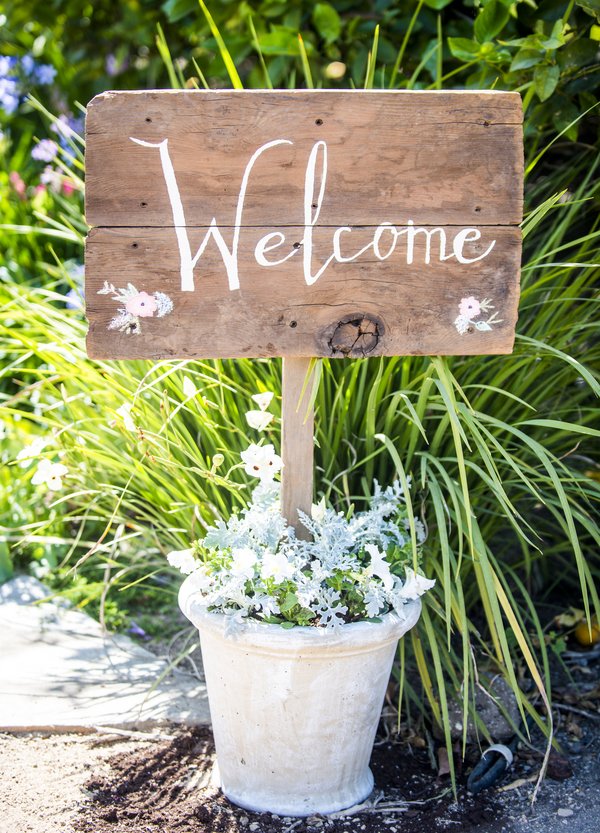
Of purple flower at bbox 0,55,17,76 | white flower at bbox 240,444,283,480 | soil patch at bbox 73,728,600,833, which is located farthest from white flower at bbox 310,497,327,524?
purple flower at bbox 0,55,17,76

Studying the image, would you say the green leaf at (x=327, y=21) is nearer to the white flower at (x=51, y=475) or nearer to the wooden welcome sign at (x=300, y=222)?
the wooden welcome sign at (x=300, y=222)

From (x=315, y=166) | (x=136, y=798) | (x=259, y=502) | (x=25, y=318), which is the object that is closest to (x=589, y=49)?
(x=315, y=166)

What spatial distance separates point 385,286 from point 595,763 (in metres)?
1.15

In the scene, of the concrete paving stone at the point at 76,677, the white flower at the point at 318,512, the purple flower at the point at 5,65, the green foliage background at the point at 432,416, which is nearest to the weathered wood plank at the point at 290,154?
the green foliage background at the point at 432,416

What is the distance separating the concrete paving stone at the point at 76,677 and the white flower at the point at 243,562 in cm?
46

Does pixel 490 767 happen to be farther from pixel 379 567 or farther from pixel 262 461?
pixel 262 461

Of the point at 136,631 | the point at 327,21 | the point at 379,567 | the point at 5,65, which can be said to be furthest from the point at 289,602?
the point at 5,65

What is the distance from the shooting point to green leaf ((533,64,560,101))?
2018mm

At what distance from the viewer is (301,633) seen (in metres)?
1.56

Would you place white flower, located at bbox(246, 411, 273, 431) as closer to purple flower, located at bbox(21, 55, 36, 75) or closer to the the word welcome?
the the word welcome

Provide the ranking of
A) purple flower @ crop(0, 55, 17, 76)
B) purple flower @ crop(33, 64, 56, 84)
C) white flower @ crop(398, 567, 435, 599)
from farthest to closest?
purple flower @ crop(33, 64, 56, 84), purple flower @ crop(0, 55, 17, 76), white flower @ crop(398, 567, 435, 599)

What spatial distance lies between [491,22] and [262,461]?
4.13ft

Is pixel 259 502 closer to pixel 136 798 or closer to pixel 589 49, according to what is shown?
pixel 136 798

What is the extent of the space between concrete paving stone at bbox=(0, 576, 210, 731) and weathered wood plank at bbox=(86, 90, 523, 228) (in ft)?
3.37
